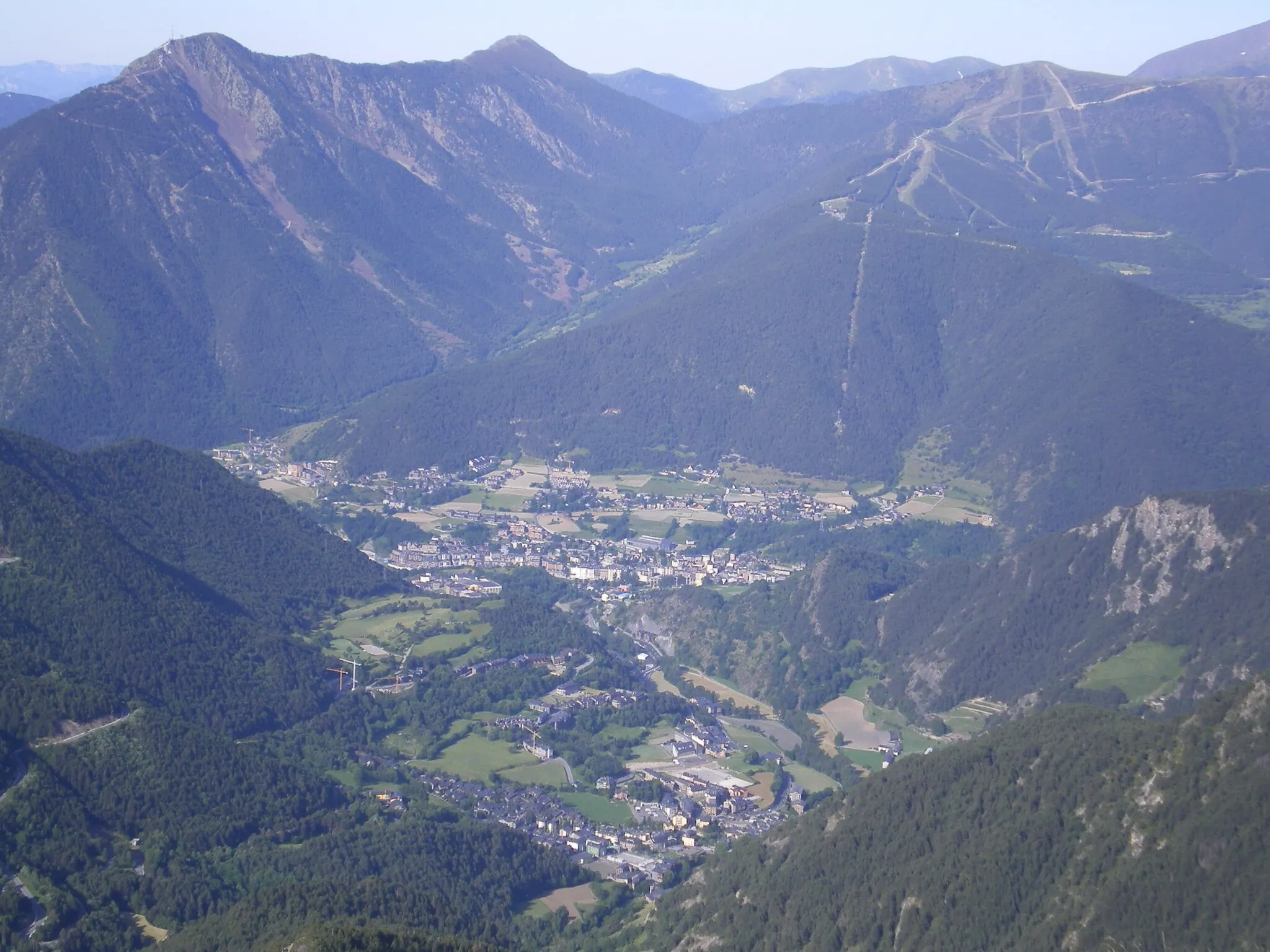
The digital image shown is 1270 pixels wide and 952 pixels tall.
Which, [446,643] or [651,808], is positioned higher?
[446,643]

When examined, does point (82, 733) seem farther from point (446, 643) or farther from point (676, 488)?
point (676, 488)

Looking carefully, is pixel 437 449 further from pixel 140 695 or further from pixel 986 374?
pixel 140 695

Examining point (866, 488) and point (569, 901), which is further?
point (866, 488)

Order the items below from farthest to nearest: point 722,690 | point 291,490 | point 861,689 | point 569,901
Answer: point 291,490 → point 722,690 → point 861,689 → point 569,901

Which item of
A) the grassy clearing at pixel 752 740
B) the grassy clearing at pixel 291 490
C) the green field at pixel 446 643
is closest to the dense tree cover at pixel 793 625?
the grassy clearing at pixel 752 740

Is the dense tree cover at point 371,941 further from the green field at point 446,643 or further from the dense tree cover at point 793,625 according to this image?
the dense tree cover at point 793,625

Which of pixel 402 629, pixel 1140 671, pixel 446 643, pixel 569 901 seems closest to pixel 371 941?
pixel 569 901

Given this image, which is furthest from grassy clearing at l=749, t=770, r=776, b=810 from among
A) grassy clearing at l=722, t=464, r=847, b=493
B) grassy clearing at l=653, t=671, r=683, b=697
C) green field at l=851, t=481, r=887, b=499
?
grassy clearing at l=722, t=464, r=847, b=493

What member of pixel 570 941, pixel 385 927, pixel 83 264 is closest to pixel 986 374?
pixel 83 264
